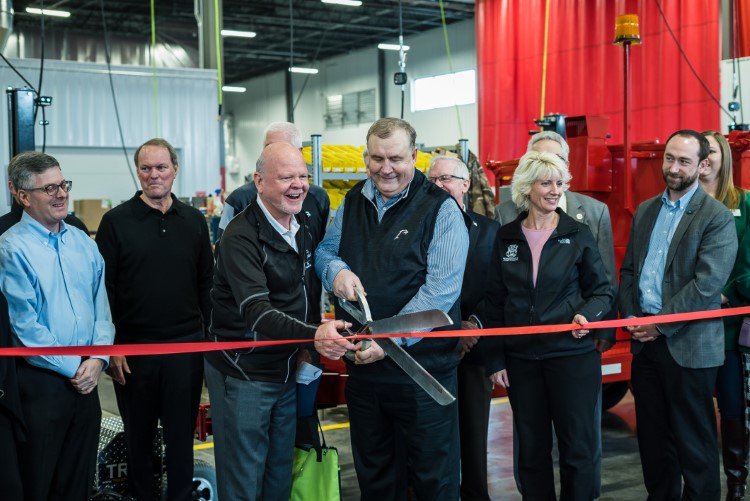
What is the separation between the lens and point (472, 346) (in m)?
3.72

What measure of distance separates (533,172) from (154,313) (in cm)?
→ 160

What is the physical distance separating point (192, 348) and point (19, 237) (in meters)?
0.70

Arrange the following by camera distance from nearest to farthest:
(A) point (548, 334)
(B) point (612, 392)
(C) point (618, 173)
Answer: (A) point (548, 334), (C) point (618, 173), (B) point (612, 392)

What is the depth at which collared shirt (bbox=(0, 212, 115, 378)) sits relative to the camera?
2889 millimetres

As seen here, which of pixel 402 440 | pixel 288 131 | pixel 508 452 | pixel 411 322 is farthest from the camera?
pixel 508 452

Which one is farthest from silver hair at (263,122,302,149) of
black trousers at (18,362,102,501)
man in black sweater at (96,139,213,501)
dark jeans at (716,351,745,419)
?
dark jeans at (716,351,745,419)

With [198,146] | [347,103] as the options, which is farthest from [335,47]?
[198,146]

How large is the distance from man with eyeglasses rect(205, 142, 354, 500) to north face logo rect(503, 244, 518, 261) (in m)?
0.81

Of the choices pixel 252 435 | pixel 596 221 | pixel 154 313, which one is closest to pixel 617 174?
pixel 596 221

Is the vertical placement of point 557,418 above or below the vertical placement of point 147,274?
below

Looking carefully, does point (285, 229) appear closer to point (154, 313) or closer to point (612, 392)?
point (154, 313)

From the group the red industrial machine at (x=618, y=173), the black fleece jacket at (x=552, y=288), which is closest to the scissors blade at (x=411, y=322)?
the black fleece jacket at (x=552, y=288)

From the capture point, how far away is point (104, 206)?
1295 centimetres

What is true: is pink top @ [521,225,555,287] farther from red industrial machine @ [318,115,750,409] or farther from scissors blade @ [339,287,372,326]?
red industrial machine @ [318,115,750,409]
